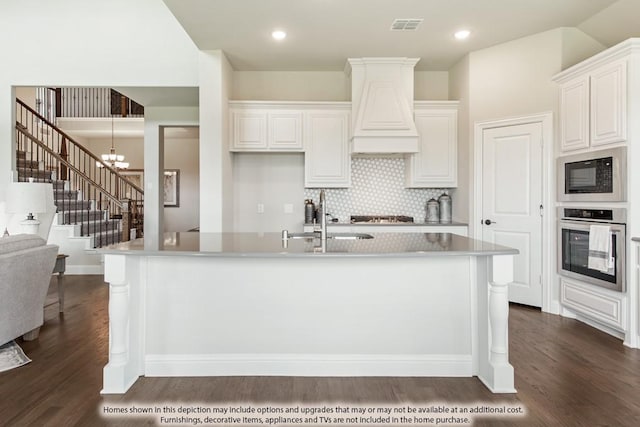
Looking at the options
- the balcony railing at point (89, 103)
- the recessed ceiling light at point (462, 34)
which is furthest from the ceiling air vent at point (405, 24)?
the balcony railing at point (89, 103)

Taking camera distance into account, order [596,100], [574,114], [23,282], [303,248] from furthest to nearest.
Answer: [574,114] < [596,100] < [23,282] < [303,248]

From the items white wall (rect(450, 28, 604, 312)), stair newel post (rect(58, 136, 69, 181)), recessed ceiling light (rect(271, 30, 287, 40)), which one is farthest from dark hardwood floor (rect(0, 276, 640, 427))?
stair newel post (rect(58, 136, 69, 181))

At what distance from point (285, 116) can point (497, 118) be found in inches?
95.7

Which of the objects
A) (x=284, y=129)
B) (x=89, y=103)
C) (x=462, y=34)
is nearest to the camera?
(x=462, y=34)

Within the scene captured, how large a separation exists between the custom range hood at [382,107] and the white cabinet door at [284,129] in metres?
0.69

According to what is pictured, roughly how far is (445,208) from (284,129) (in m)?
2.25

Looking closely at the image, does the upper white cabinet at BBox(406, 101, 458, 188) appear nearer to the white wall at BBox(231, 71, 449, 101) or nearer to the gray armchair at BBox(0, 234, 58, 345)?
the white wall at BBox(231, 71, 449, 101)

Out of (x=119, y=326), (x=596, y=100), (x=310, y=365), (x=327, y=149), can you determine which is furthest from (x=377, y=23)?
(x=119, y=326)

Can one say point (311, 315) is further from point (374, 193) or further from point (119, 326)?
point (374, 193)

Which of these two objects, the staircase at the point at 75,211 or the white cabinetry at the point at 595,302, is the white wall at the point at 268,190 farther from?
the white cabinetry at the point at 595,302

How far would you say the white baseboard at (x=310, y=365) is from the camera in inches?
110

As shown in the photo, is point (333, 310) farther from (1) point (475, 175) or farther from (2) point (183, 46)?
(2) point (183, 46)

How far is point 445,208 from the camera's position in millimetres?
5523

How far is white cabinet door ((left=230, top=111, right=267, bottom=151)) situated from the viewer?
524 cm
